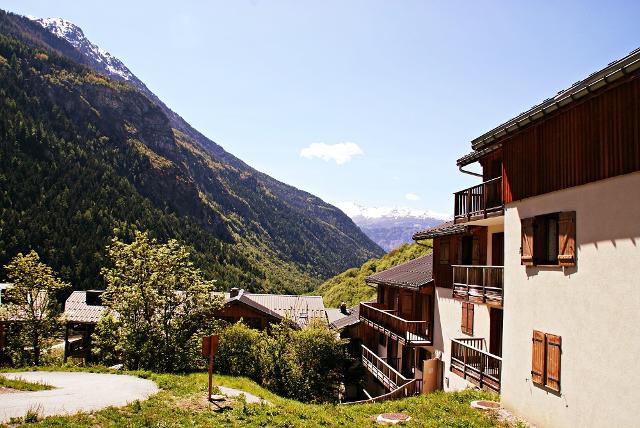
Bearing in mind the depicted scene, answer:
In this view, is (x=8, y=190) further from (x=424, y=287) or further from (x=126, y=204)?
(x=424, y=287)

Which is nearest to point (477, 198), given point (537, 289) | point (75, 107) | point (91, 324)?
point (537, 289)

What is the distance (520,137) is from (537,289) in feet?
16.6

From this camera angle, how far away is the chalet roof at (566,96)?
417 inches

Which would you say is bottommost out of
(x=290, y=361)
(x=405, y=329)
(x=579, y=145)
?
(x=290, y=361)

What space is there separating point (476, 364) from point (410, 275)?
11375mm

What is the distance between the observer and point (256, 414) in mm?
14797

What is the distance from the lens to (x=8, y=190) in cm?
10225

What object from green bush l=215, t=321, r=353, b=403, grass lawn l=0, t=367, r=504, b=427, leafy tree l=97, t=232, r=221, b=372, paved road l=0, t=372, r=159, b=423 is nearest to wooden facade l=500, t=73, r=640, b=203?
grass lawn l=0, t=367, r=504, b=427

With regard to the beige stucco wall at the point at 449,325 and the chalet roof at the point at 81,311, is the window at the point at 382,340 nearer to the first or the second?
the beige stucco wall at the point at 449,325

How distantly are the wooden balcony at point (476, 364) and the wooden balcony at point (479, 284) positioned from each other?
2.00m

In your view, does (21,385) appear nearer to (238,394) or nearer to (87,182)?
(238,394)

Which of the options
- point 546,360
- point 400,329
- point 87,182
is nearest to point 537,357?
point 546,360

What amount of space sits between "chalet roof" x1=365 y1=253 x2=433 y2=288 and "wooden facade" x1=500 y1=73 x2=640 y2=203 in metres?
12.4

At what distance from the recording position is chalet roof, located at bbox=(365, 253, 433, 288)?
27722 millimetres
